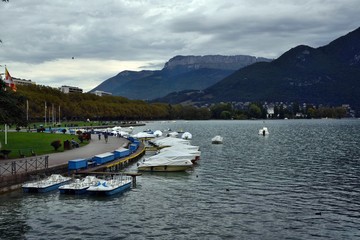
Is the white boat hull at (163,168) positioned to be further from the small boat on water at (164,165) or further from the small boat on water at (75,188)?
the small boat on water at (75,188)

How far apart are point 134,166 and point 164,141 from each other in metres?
27.3

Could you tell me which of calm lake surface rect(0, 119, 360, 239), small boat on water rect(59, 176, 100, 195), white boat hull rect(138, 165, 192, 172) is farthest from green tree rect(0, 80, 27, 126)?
white boat hull rect(138, 165, 192, 172)

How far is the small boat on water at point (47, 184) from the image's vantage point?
3978 cm

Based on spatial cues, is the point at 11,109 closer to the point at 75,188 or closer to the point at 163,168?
the point at 75,188

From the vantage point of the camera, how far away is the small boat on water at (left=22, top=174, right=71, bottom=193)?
3978cm

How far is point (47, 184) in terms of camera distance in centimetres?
4119

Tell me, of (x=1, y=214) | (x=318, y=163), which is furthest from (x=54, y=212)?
(x=318, y=163)

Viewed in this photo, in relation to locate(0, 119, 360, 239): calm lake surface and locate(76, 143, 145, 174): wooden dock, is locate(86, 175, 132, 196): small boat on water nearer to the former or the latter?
locate(0, 119, 360, 239): calm lake surface

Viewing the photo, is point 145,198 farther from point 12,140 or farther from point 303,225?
point 12,140

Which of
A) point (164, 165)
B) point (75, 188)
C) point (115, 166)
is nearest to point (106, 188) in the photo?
point (75, 188)

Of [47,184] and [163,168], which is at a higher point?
[47,184]

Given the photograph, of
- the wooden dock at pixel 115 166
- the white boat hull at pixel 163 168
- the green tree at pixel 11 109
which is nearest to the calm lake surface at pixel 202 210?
the white boat hull at pixel 163 168

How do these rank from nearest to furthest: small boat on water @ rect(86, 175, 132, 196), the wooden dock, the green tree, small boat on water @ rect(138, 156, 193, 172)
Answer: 1. small boat on water @ rect(86, 175, 132, 196)
2. the wooden dock
3. the green tree
4. small boat on water @ rect(138, 156, 193, 172)

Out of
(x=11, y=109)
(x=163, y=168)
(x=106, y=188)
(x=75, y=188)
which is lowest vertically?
(x=163, y=168)
